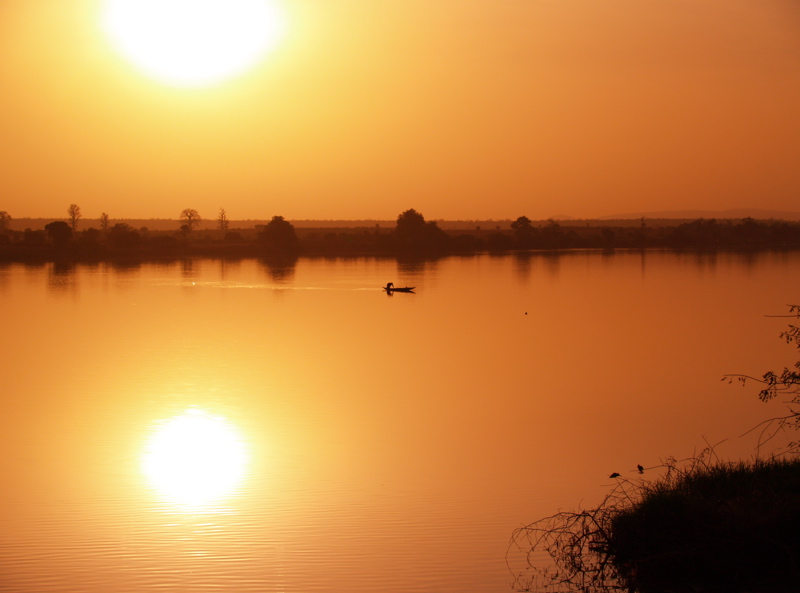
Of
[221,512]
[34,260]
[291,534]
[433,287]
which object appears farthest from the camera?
[34,260]

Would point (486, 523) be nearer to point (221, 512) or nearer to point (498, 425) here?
point (221, 512)

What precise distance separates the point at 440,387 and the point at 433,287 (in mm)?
25143

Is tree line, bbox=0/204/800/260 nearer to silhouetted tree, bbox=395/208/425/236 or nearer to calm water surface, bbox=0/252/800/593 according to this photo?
silhouetted tree, bbox=395/208/425/236

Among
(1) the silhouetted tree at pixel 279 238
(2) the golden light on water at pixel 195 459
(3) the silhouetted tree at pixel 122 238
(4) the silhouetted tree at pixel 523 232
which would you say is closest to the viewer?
(2) the golden light on water at pixel 195 459

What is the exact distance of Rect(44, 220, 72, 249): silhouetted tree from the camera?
6856cm

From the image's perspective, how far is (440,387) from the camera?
49.3 ft

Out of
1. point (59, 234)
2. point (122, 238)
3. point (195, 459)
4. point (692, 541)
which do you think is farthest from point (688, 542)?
point (122, 238)

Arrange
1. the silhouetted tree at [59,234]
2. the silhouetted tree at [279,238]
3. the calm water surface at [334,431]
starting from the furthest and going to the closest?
the silhouetted tree at [279,238]
the silhouetted tree at [59,234]
the calm water surface at [334,431]

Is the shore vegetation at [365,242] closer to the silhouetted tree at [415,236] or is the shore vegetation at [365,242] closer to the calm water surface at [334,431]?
the silhouetted tree at [415,236]

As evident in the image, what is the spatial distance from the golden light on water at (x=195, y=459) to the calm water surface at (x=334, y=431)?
4 centimetres

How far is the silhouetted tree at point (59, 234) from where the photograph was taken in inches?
2699

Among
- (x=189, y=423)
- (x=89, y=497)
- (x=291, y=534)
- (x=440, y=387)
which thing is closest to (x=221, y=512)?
(x=291, y=534)

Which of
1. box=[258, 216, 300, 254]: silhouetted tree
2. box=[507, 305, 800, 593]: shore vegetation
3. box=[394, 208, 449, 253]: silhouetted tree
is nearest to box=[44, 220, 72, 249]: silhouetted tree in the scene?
box=[258, 216, 300, 254]: silhouetted tree

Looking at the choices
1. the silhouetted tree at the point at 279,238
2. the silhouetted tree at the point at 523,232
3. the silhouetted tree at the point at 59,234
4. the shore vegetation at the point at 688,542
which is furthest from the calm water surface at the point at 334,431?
the silhouetted tree at the point at 523,232
